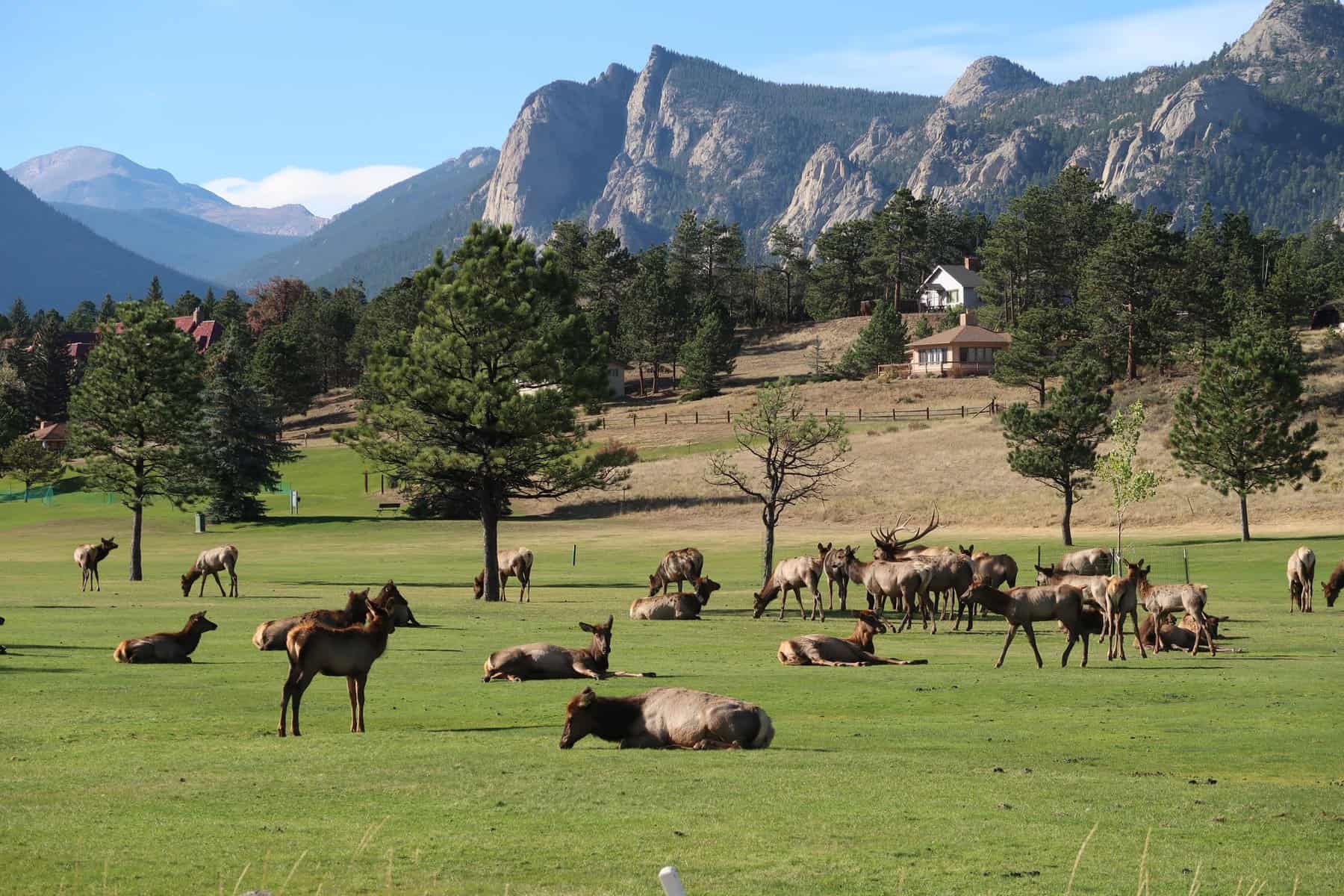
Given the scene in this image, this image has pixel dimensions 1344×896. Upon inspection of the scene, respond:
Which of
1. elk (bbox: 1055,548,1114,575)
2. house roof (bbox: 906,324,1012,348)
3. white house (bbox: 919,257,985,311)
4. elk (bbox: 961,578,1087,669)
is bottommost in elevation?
elk (bbox: 1055,548,1114,575)

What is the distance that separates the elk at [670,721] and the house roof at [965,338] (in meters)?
138

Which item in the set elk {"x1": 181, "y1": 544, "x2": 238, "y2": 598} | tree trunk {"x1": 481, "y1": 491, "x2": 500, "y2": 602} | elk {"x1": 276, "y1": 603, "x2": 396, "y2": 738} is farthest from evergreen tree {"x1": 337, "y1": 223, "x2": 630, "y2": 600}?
elk {"x1": 276, "y1": 603, "x2": 396, "y2": 738}

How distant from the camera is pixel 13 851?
10.4 metres

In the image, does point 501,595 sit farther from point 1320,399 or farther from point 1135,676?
point 1320,399

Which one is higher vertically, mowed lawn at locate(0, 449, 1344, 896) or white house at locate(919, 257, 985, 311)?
Result: white house at locate(919, 257, 985, 311)

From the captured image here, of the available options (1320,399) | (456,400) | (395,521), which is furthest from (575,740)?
(1320,399)

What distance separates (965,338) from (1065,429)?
265 feet

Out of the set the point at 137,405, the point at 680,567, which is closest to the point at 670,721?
the point at 680,567

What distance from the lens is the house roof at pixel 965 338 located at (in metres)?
151

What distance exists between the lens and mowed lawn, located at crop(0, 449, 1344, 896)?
33.1 feet

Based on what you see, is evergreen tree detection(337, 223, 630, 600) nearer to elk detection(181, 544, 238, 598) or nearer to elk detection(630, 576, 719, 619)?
elk detection(181, 544, 238, 598)

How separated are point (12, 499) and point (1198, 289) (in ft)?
337

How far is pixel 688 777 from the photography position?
13750 millimetres

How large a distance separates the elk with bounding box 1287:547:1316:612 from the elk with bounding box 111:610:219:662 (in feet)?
94.4
